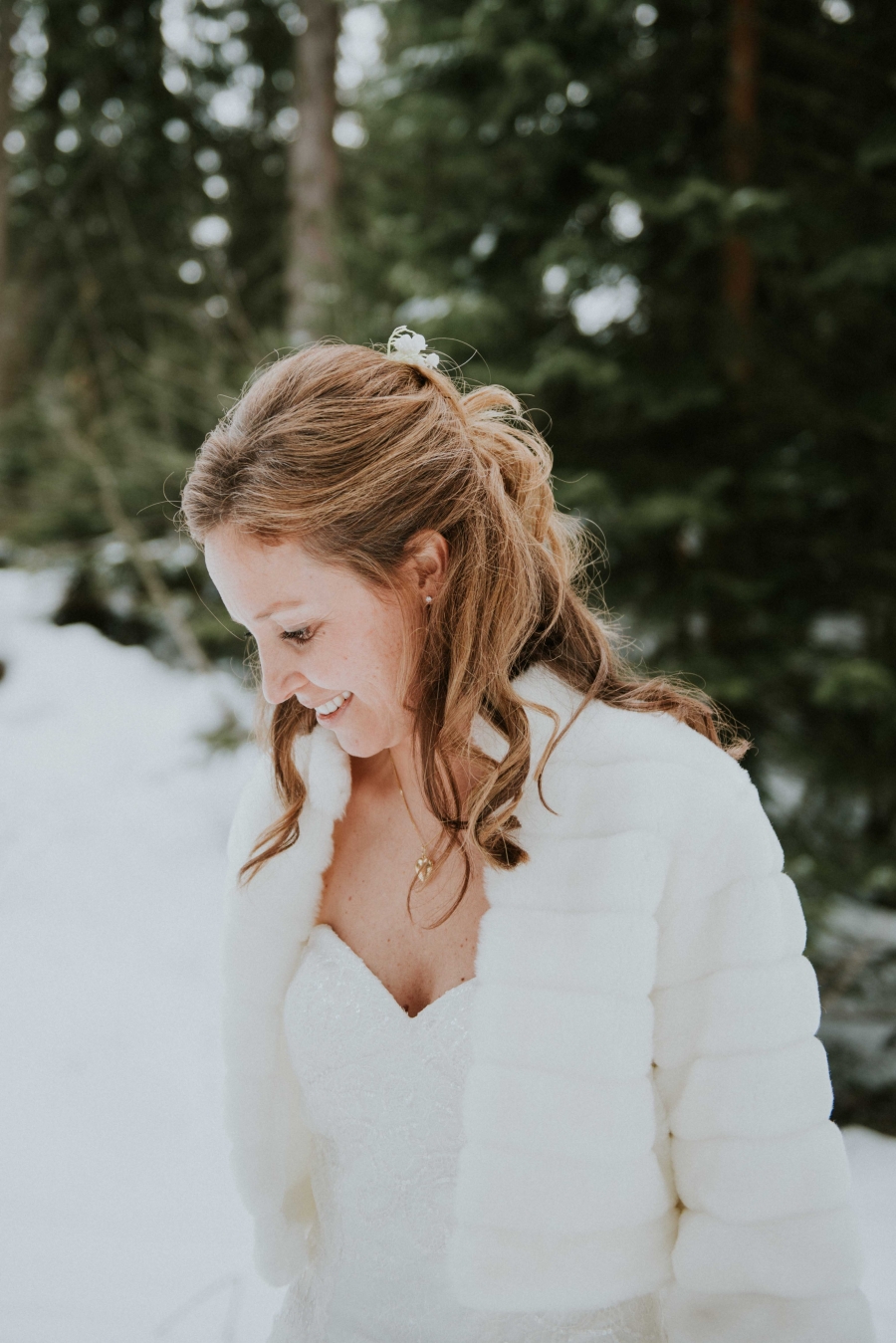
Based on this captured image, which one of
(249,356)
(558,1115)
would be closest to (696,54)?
(249,356)

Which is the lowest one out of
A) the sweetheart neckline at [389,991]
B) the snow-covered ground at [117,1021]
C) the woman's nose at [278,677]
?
the snow-covered ground at [117,1021]

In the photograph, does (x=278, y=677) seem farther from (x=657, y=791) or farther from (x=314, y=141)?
(x=314, y=141)

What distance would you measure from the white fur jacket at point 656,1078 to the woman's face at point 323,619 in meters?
0.32

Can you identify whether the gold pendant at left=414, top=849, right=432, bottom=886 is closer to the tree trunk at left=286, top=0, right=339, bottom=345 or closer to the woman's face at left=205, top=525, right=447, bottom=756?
the woman's face at left=205, top=525, right=447, bottom=756

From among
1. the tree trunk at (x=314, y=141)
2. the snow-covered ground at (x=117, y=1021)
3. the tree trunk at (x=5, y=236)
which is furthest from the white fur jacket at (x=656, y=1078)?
the tree trunk at (x=5, y=236)

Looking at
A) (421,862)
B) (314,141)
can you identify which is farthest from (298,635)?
(314,141)

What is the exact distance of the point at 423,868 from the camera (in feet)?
4.80

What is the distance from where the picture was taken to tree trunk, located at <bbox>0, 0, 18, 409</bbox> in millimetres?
6902

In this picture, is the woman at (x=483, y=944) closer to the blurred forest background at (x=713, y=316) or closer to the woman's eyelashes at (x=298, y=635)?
the woman's eyelashes at (x=298, y=635)

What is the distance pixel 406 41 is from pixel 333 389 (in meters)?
3.09

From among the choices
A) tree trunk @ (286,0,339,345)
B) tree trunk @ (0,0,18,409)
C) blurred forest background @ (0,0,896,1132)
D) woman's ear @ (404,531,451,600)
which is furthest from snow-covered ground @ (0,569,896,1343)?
tree trunk @ (0,0,18,409)

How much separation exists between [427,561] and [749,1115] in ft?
2.77

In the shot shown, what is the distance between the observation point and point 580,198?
3516 mm

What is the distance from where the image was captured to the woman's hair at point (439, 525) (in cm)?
125
